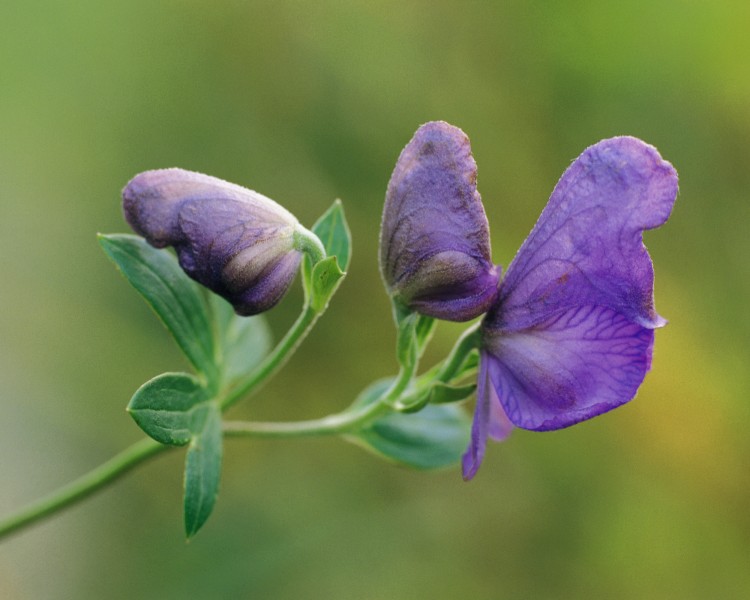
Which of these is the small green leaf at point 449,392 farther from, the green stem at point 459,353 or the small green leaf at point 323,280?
the small green leaf at point 323,280

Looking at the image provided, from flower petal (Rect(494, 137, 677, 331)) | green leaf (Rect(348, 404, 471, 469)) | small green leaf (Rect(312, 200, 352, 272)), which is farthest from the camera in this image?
green leaf (Rect(348, 404, 471, 469))

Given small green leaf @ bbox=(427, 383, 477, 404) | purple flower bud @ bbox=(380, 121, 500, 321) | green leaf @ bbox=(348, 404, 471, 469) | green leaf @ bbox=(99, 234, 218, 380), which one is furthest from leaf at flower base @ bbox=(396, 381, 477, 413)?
green leaf @ bbox=(99, 234, 218, 380)

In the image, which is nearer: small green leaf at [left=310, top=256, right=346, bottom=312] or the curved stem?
small green leaf at [left=310, top=256, right=346, bottom=312]

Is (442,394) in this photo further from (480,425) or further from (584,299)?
(584,299)

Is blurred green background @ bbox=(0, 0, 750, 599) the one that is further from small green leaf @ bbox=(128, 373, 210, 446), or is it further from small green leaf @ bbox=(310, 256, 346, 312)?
small green leaf @ bbox=(310, 256, 346, 312)

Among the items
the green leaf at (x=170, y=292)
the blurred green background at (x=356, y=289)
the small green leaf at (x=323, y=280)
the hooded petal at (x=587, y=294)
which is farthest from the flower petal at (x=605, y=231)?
the blurred green background at (x=356, y=289)

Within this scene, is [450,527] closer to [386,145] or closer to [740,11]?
[386,145]
